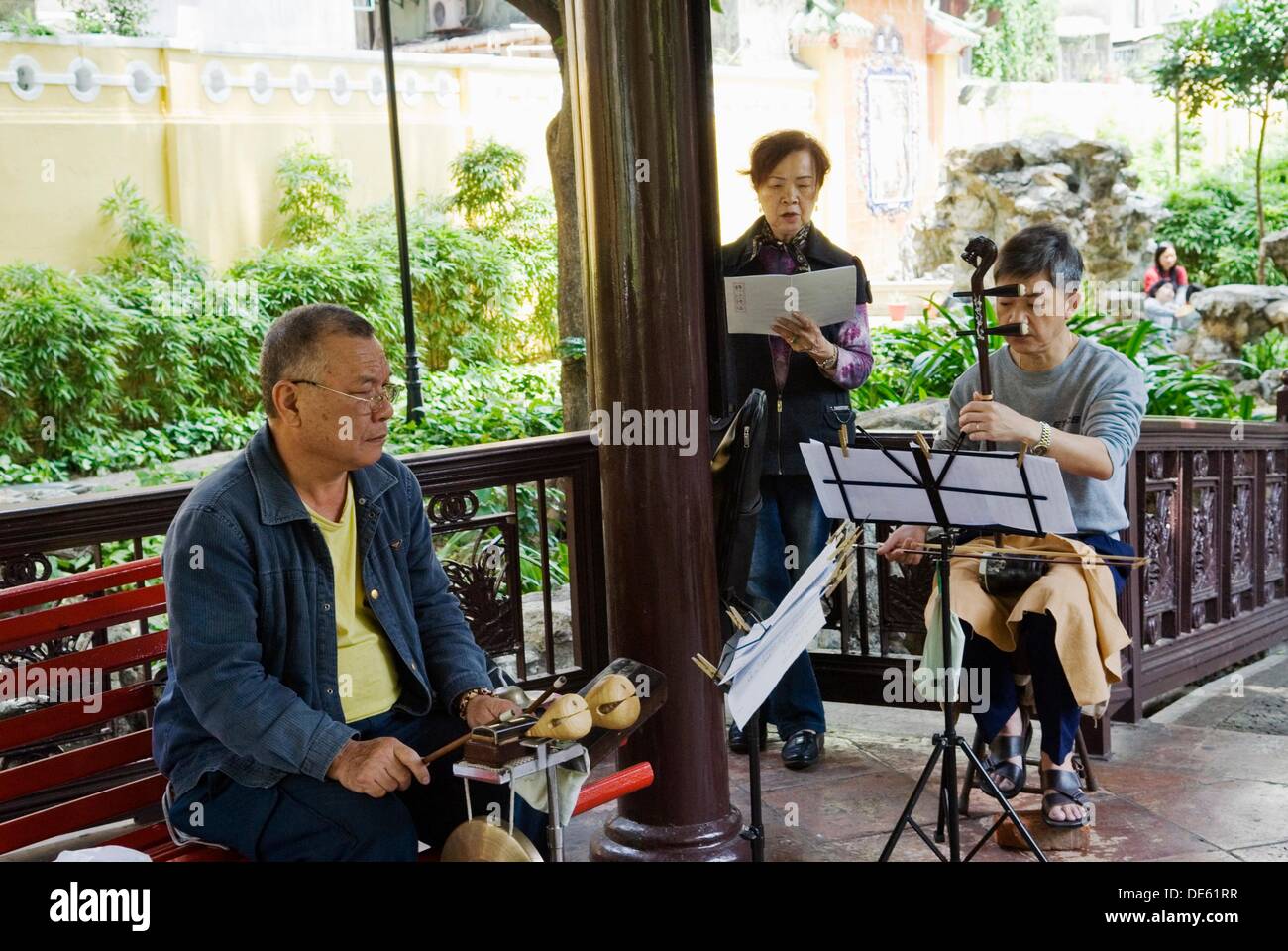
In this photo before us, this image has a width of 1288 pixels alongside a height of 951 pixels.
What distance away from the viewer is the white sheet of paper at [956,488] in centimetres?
303

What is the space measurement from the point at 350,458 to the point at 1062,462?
1832mm

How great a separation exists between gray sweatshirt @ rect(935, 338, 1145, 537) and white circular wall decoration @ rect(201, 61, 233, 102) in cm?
1279

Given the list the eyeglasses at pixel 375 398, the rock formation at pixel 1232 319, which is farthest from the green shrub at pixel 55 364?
the rock formation at pixel 1232 319

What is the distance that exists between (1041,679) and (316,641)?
1988 millimetres

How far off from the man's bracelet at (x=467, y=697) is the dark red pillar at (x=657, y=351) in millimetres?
614

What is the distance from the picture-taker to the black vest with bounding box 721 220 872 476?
13.9 ft

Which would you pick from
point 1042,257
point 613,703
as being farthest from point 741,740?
point 613,703

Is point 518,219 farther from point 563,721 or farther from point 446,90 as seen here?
point 563,721

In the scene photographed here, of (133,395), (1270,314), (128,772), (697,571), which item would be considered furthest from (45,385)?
(1270,314)

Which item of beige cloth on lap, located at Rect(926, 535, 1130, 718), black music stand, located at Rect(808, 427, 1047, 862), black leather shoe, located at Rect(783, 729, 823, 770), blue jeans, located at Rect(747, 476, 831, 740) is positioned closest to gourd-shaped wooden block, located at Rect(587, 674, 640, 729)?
black music stand, located at Rect(808, 427, 1047, 862)

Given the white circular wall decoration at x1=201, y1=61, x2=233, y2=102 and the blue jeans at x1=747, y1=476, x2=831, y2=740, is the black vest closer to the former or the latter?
the blue jeans at x1=747, y1=476, x2=831, y2=740

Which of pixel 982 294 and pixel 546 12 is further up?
pixel 546 12

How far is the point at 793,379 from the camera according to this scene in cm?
425

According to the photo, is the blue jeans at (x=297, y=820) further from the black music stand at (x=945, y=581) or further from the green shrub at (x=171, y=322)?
the green shrub at (x=171, y=322)
